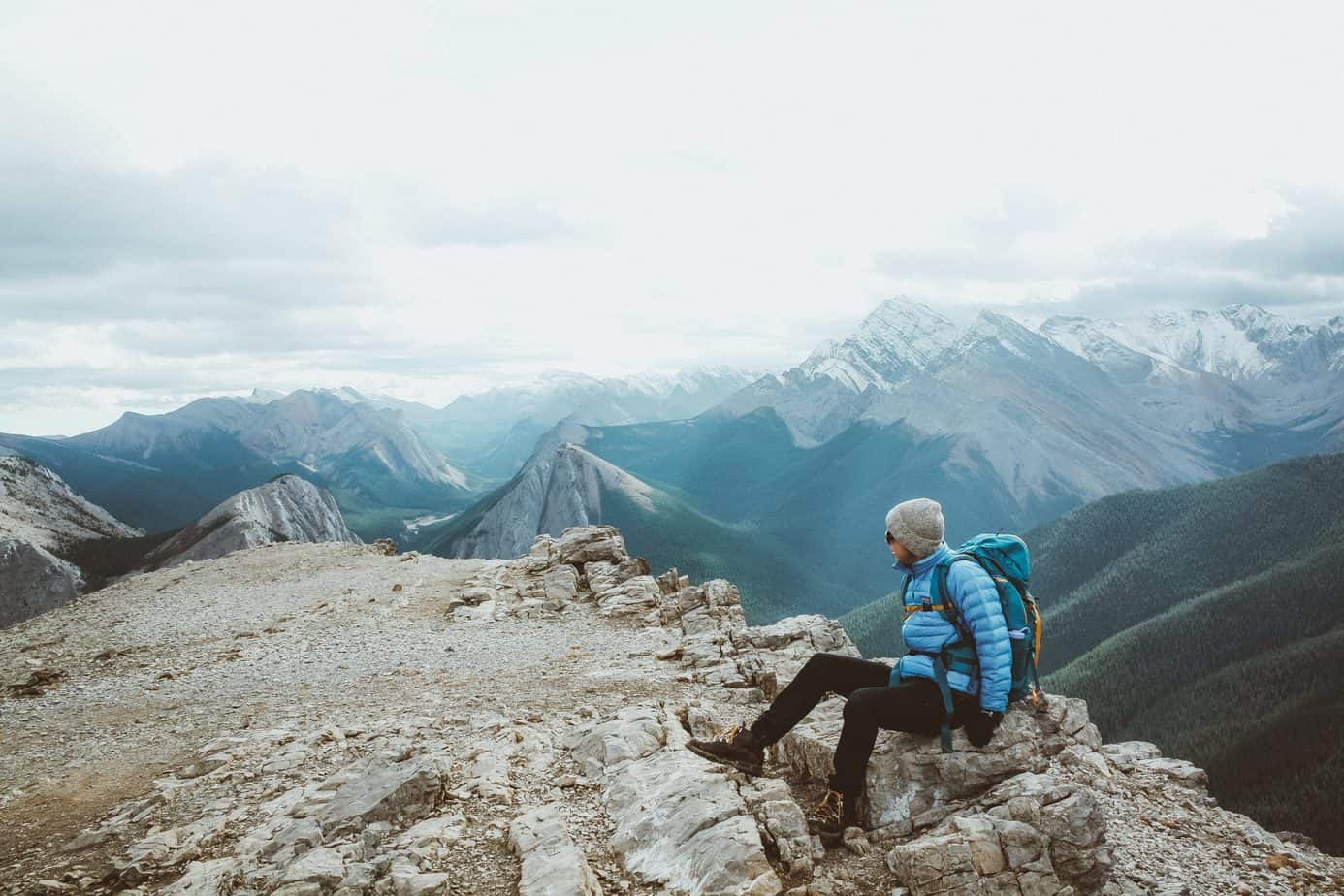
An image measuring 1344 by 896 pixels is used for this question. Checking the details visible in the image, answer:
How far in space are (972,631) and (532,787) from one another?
718 centimetres

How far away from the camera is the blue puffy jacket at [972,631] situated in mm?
8938

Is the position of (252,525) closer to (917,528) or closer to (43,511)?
(43,511)

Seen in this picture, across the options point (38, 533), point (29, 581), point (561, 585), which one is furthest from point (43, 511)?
point (561, 585)

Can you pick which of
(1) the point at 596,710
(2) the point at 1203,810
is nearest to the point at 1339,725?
(2) the point at 1203,810

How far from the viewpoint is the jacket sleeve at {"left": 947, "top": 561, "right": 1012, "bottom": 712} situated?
8.91 meters

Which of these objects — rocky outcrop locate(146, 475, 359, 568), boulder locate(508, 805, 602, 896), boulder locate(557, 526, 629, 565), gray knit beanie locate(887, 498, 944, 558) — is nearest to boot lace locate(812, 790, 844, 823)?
boulder locate(508, 805, 602, 896)

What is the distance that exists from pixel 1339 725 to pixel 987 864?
555 ft

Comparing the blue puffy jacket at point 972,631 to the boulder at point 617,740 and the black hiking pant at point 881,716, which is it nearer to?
the black hiking pant at point 881,716

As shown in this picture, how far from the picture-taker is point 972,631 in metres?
9.06

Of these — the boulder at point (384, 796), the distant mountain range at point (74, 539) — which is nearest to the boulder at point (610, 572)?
the boulder at point (384, 796)

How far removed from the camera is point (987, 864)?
848 cm

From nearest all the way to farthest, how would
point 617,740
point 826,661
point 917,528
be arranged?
1. point 917,528
2. point 826,661
3. point 617,740

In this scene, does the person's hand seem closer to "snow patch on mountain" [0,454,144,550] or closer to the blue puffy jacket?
A: the blue puffy jacket

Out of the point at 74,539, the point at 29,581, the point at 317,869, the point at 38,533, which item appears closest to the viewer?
the point at 317,869
